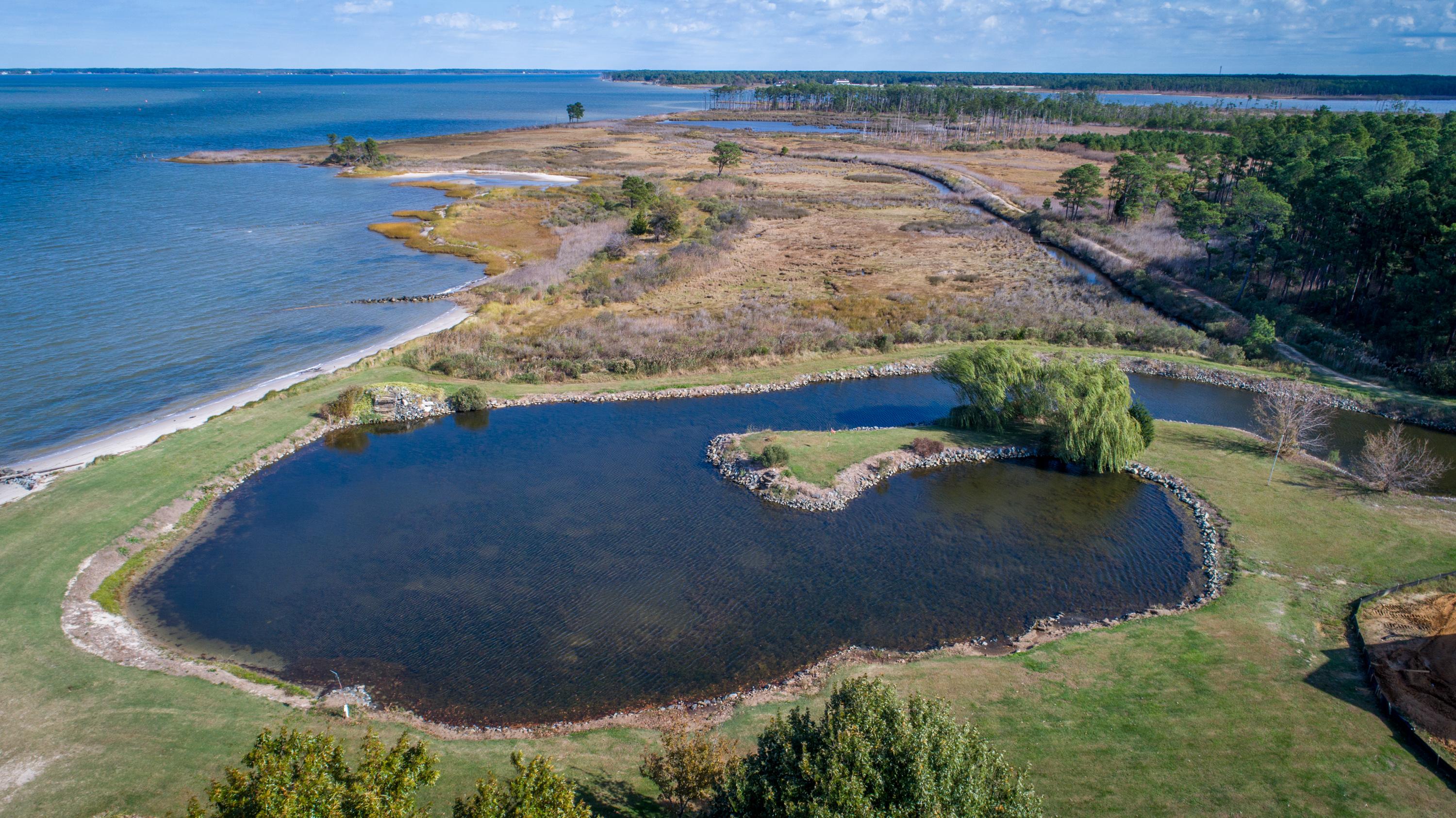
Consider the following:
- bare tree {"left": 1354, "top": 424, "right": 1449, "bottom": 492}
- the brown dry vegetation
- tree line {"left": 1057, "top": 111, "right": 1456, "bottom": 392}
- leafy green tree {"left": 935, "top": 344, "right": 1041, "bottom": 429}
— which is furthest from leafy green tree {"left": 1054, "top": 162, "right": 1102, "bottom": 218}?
bare tree {"left": 1354, "top": 424, "right": 1449, "bottom": 492}

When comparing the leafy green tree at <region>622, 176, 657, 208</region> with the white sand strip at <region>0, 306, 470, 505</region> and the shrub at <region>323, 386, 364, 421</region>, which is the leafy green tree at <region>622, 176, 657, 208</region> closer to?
the white sand strip at <region>0, 306, 470, 505</region>

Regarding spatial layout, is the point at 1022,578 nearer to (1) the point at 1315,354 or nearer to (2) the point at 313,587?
(2) the point at 313,587

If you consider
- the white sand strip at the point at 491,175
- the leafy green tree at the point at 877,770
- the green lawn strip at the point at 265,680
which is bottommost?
the green lawn strip at the point at 265,680

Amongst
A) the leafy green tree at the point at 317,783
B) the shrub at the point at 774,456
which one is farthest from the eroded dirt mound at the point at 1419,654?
the leafy green tree at the point at 317,783

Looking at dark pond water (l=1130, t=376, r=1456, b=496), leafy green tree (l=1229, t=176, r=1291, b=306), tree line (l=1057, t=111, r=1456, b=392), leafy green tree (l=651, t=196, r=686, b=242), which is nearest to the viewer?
dark pond water (l=1130, t=376, r=1456, b=496)

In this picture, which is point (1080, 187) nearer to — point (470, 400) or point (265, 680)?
point (470, 400)

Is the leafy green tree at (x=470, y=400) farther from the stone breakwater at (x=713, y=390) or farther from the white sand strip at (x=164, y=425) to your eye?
the white sand strip at (x=164, y=425)

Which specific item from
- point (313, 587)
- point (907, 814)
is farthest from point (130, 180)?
point (907, 814)
